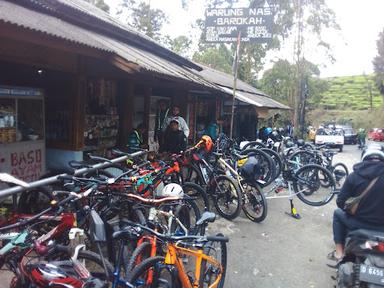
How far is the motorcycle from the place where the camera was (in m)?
3.56

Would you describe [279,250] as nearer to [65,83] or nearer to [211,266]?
[211,266]

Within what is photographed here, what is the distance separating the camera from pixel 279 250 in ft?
18.0

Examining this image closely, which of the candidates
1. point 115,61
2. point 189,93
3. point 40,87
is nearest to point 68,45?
point 115,61

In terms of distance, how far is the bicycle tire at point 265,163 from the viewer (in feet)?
27.9

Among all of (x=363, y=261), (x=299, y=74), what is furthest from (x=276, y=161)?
(x=299, y=74)

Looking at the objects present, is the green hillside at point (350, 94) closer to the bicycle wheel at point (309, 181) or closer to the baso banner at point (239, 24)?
the baso banner at point (239, 24)

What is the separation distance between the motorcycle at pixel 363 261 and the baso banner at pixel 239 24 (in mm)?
6501

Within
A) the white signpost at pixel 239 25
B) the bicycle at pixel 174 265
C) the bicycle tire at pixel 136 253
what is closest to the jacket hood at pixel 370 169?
the bicycle at pixel 174 265

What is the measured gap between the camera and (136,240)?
3.26 metres

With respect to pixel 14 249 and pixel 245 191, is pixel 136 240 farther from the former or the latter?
pixel 245 191

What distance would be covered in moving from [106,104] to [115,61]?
2489 millimetres

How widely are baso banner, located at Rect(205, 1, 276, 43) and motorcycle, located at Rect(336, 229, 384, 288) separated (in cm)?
650

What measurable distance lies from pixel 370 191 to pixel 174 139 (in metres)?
4.81

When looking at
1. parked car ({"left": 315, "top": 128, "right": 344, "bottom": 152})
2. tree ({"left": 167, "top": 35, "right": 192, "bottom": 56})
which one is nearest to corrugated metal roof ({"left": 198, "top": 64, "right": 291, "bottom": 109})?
parked car ({"left": 315, "top": 128, "right": 344, "bottom": 152})
